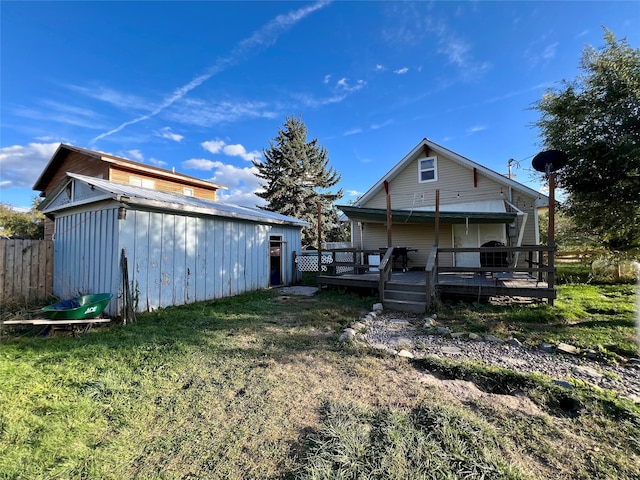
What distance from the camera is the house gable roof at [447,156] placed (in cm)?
993

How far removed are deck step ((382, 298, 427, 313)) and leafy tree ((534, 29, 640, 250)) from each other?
215 inches

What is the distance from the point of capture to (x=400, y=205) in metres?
12.3

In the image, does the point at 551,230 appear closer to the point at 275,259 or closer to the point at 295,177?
the point at 275,259

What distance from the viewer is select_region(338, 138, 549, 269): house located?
9.60 meters

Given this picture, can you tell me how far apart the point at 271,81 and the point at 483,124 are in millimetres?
11399

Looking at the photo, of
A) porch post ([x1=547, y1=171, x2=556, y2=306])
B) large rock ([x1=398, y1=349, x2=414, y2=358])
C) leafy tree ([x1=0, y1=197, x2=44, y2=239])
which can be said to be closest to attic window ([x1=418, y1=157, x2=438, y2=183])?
porch post ([x1=547, y1=171, x2=556, y2=306])

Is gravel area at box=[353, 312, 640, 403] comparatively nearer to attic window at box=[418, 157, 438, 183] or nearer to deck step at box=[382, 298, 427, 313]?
deck step at box=[382, 298, 427, 313]

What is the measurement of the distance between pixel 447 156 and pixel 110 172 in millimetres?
16854

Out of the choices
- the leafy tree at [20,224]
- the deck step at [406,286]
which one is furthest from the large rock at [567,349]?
the leafy tree at [20,224]

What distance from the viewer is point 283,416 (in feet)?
8.44

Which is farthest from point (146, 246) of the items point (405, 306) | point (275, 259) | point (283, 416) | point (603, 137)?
point (603, 137)

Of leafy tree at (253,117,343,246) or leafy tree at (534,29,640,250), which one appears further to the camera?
leafy tree at (253,117,343,246)

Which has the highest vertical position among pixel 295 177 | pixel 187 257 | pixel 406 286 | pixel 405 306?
pixel 295 177

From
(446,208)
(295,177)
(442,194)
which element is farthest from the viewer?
(295,177)
